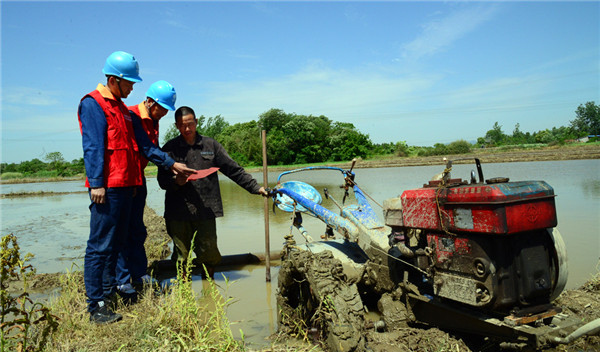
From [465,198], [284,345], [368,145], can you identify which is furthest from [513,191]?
[368,145]

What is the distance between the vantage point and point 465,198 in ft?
8.07

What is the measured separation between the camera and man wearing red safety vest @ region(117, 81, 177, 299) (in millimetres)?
4004

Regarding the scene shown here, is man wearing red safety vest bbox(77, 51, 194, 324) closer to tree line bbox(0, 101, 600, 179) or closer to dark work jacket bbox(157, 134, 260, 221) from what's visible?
dark work jacket bbox(157, 134, 260, 221)

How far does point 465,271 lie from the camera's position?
8.27ft

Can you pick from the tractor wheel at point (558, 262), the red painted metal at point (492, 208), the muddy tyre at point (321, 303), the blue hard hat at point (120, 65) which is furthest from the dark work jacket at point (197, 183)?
the tractor wheel at point (558, 262)

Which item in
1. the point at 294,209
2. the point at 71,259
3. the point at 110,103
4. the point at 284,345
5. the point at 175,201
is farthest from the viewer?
the point at 71,259

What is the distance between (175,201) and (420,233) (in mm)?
2817

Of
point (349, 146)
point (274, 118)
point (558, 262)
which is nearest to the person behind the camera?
point (558, 262)

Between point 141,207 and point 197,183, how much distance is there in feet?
2.23

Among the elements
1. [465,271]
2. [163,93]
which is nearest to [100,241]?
[163,93]

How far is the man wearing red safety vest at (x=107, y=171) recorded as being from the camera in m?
3.27

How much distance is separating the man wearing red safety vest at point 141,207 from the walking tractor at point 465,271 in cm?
180

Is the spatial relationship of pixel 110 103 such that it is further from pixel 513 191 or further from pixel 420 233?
pixel 513 191

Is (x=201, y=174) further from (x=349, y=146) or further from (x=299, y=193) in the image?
(x=349, y=146)
